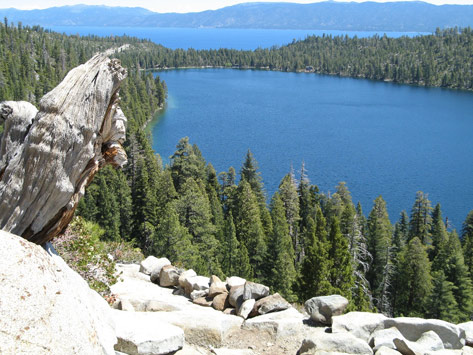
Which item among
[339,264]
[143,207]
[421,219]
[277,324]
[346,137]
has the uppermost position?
[277,324]

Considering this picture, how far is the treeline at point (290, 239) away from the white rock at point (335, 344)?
2102cm

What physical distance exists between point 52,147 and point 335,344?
765 cm

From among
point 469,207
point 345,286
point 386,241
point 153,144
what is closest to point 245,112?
point 153,144

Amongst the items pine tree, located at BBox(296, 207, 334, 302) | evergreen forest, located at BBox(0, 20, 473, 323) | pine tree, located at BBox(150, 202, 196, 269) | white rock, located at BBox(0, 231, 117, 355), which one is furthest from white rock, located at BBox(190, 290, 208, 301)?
pine tree, located at BBox(296, 207, 334, 302)

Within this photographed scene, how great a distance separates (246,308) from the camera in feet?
43.8

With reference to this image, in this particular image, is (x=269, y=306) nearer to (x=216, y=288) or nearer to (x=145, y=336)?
(x=216, y=288)

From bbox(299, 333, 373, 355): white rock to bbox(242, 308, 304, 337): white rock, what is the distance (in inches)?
48.2

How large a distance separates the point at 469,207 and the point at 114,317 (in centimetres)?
7419

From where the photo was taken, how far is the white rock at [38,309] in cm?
605

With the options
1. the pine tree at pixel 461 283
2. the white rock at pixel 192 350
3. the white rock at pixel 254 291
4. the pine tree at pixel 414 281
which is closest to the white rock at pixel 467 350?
the white rock at pixel 254 291

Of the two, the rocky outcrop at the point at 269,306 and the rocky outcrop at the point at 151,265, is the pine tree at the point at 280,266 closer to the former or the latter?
the rocky outcrop at the point at 151,265

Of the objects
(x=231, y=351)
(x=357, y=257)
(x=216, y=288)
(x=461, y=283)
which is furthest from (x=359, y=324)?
(x=357, y=257)

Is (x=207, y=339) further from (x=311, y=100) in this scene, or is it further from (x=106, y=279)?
(x=311, y=100)

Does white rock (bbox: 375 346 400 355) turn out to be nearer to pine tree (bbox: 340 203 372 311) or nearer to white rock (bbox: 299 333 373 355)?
white rock (bbox: 299 333 373 355)
